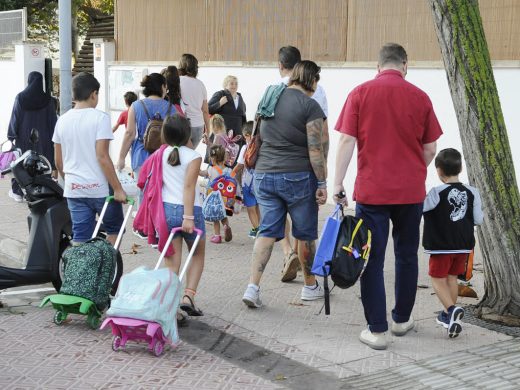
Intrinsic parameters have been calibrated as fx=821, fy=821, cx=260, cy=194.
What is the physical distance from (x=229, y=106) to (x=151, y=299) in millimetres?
6313

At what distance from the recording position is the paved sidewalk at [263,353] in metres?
4.96

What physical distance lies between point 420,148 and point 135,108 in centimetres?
370

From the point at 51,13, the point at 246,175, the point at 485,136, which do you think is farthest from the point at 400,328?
the point at 51,13

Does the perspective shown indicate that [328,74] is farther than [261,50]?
No

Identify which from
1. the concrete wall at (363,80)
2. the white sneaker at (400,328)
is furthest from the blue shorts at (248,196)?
the white sneaker at (400,328)

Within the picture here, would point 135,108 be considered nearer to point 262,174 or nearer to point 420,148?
point 262,174

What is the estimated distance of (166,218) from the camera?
592cm

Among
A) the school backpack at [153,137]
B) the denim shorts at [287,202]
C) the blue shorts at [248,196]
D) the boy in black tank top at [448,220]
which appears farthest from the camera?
the blue shorts at [248,196]

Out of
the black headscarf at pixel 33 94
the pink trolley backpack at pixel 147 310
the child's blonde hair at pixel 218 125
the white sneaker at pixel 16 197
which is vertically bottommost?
the white sneaker at pixel 16 197

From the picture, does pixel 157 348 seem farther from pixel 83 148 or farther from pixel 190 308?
pixel 83 148

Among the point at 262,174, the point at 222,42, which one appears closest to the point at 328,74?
the point at 222,42

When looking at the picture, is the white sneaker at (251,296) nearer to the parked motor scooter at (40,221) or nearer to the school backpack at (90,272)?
the school backpack at (90,272)

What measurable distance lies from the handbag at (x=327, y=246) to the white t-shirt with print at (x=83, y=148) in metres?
1.97

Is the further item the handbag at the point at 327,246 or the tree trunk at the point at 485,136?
the tree trunk at the point at 485,136
